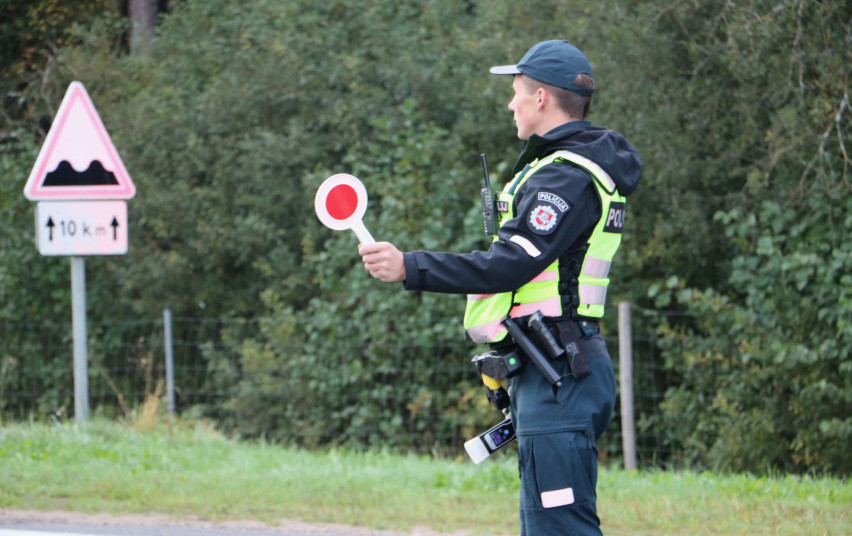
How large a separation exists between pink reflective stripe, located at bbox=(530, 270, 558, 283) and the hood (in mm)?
354

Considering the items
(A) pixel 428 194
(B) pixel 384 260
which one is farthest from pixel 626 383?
(B) pixel 384 260

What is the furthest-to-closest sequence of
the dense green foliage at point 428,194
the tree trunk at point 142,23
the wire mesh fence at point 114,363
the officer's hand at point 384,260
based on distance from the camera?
the tree trunk at point 142,23 → the wire mesh fence at point 114,363 → the dense green foliage at point 428,194 → the officer's hand at point 384,260

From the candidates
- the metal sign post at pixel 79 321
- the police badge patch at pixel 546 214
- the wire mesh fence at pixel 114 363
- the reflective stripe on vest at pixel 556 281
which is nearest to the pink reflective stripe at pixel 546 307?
the reflective stripe on vest at pixel 556 281

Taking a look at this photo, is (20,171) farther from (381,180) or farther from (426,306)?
(426,306)

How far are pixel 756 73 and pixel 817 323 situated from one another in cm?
228

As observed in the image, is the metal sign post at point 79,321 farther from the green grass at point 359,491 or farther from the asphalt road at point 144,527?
the asphalt road at point 144,527

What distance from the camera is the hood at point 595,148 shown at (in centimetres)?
341

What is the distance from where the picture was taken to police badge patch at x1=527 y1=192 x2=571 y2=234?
327 cm

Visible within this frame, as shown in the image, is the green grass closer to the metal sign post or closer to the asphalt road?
the asphalt road

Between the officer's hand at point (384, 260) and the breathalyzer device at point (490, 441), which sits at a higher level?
the officer's hand at point (384, 260)

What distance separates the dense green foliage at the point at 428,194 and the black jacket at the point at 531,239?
19.0 feet

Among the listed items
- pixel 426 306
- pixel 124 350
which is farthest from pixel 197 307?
pixel 426 306

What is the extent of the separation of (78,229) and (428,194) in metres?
4.77

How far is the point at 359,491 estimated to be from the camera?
6.55 m
